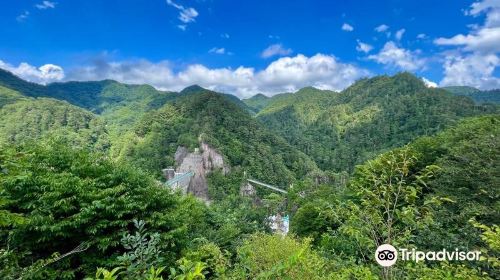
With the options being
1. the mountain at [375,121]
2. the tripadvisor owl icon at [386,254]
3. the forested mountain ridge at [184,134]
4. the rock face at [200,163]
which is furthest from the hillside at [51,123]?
the tripadvisor owl icon at [386,254]

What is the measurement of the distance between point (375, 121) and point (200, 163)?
90.2 m

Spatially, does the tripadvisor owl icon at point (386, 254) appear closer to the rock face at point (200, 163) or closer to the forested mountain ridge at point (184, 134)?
the rock face at point (200, 163)

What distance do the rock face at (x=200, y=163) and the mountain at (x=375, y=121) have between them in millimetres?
47083

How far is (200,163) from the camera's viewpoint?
2945 inches

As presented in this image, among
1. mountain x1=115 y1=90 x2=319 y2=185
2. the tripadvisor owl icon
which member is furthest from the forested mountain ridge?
the tripadvisor owl icon

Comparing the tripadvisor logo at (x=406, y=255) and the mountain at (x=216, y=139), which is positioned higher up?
the tripadvisor logo at (x=406, y=255)

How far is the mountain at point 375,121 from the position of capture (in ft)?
348

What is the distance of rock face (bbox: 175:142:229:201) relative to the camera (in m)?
71.6

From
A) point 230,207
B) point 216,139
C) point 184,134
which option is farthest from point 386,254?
point 184,134

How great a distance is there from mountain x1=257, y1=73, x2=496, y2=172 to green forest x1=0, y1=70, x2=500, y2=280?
42.4 feet

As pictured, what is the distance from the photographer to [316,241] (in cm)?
2666

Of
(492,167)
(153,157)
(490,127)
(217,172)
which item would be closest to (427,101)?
(217,172)

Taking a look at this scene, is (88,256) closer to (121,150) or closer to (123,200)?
(123,200)

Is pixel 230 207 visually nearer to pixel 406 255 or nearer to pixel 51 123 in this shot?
pixel 406 255
